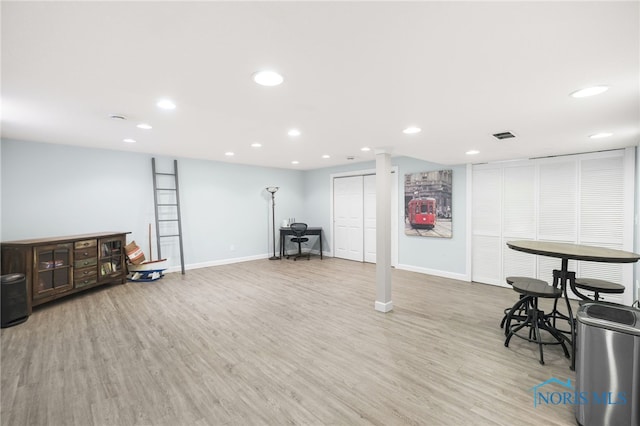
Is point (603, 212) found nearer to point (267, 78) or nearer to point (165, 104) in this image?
point (267, 78)

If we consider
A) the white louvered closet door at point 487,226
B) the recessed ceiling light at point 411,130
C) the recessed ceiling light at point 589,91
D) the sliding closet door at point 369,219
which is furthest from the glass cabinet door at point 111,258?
the white louvered closet door at point 487,226

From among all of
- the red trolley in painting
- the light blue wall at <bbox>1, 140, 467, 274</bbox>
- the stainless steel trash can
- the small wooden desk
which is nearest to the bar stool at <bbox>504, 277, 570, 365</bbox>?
the stainless steel trash can

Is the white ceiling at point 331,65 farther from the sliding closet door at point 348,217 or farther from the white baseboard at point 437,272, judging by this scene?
the sliding closet door at point 348,217

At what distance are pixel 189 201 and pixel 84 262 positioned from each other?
83.4 inches

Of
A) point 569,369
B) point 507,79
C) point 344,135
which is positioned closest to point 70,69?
point 344,135

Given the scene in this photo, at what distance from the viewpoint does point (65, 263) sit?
3.96m

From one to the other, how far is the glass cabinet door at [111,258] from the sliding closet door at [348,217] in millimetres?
4639

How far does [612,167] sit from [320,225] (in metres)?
5.66

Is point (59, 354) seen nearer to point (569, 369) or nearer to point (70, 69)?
point (70, 69)

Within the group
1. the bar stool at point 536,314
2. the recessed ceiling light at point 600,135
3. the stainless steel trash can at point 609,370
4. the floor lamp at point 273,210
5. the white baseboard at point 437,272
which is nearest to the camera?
the stainless steel trash can at point 609,370

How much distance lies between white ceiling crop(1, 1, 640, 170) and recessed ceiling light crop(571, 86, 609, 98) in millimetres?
46

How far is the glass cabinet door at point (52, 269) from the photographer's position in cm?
362

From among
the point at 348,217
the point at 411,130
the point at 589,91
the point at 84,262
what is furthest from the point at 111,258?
the point at 589,91

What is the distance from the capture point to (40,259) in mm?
3674
